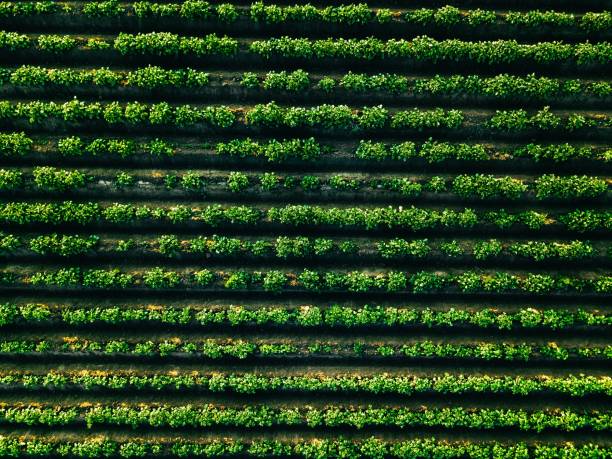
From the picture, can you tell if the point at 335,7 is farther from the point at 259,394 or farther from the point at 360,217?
the point at 259,394

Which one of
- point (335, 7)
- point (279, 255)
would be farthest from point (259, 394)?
point (335, 7)

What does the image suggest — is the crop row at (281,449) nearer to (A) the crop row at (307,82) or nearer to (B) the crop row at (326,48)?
(A) the crop row at (307,82)

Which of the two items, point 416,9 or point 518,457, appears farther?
point 416,9

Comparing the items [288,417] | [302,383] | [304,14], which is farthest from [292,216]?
[304,14]

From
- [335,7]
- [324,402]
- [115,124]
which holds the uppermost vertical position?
[335,7]

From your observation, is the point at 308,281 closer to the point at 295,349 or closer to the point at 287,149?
the point at 295,349

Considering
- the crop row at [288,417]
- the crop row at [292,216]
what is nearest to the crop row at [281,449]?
the crop row at [288,417]
